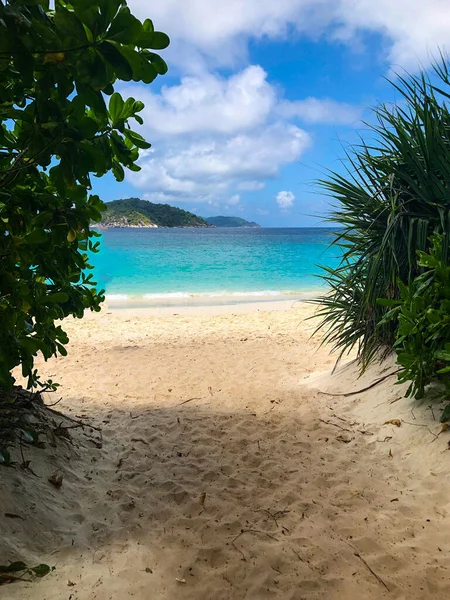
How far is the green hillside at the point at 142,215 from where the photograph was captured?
246 ft

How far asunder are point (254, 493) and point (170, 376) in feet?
9.66

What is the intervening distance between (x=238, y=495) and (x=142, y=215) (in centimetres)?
8111

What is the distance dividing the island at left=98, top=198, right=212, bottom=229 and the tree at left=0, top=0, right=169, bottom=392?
231ft

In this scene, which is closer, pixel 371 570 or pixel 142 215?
pixel 371 570

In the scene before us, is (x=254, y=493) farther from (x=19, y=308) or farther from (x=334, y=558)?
(x=19, y=308)

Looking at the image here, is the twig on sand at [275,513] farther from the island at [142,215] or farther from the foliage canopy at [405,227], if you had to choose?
the island at [142,215]

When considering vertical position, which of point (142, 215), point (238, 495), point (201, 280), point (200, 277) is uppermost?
point (142, 215)

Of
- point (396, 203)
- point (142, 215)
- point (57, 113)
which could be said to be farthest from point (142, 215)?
point (57, 113)

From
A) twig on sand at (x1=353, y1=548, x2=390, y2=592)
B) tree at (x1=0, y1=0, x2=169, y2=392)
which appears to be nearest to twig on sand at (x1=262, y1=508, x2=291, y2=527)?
twig on sand at (x1=353, y1=548, x2=390, y2=592)

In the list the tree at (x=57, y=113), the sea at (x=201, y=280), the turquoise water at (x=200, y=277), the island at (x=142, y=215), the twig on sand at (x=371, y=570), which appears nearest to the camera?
the tree at (x=57, y=113)

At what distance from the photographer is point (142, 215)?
8019 centimetres

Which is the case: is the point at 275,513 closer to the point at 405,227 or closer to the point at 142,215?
the point at 405,227

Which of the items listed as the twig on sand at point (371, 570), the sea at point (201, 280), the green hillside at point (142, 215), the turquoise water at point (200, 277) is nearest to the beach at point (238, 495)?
the twig on sand at point (371, 570)

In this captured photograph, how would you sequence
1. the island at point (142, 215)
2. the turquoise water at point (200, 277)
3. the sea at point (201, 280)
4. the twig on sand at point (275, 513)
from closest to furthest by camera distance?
1. the twig on sand at point (275, 513)
2. the sea at point (201, 280)
3. the turquoise water at point (200, 277)
4. the island at point (142, 215)
